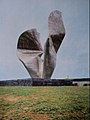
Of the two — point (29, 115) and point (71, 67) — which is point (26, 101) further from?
point (71, 67)

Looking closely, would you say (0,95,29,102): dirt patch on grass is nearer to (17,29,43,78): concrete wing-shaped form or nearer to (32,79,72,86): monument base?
(32,79,72,86): monument base

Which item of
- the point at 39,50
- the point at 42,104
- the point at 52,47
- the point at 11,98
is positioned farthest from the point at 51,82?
the point at 39,50

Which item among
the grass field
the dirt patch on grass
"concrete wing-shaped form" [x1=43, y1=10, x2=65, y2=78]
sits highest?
"concrete wing-shaped form" [x1=43, y1=10, x2=65, y2=78]

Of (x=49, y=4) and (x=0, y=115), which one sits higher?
(x=49, y=4)

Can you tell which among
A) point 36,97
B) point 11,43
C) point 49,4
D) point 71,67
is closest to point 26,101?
point 36,97

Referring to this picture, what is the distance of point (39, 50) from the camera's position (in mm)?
6977

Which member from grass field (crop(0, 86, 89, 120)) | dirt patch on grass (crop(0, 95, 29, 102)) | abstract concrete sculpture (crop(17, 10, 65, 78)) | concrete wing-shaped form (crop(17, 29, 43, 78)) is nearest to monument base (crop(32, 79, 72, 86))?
grass field (crop(0, 86, 89, 120))

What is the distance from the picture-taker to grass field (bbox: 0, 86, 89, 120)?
2.78m

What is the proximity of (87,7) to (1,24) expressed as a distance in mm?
1612

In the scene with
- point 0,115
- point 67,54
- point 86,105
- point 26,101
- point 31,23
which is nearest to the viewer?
point 0,115

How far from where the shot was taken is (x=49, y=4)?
3.79m

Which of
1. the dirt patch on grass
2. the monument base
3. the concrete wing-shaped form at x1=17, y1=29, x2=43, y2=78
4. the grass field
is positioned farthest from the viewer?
the concrete wing-shaped form at x1=17, y1=29, x2=43, y2=78

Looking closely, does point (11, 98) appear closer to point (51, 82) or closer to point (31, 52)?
point (51, 82)

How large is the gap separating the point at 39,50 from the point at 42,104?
4016 mm
